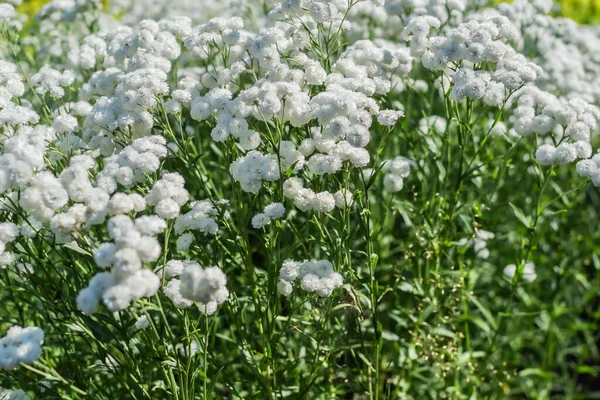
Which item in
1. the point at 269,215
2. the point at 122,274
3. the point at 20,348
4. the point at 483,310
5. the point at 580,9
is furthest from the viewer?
the point at 580,9

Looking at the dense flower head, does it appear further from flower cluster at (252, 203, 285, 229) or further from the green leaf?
the green leaf

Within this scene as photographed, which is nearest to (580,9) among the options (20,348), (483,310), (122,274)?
(483,310)

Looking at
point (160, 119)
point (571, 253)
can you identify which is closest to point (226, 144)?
point (160, 119)

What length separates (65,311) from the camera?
2.67 metres

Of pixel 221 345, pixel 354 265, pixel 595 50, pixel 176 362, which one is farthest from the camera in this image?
pixel 595 50

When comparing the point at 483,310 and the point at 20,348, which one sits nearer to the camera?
the point at 20,348

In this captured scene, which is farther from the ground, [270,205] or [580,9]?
[270,205]

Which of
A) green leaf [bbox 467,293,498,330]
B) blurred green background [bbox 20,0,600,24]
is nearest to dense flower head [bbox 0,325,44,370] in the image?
green leaf [bbox 467,293,498,330]

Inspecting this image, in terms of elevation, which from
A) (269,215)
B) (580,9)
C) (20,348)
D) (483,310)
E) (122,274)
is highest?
(122,274)

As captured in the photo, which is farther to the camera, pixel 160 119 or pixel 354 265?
pixel 354 265

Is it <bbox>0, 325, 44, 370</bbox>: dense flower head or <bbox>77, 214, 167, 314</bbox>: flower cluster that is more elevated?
<bbox>77, 214, 167, 314</bbox>: flower cluster

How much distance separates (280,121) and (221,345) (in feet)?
5.79

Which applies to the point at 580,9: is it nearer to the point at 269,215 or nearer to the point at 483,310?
the point at 483,310

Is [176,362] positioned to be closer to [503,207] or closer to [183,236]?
[183,236]
